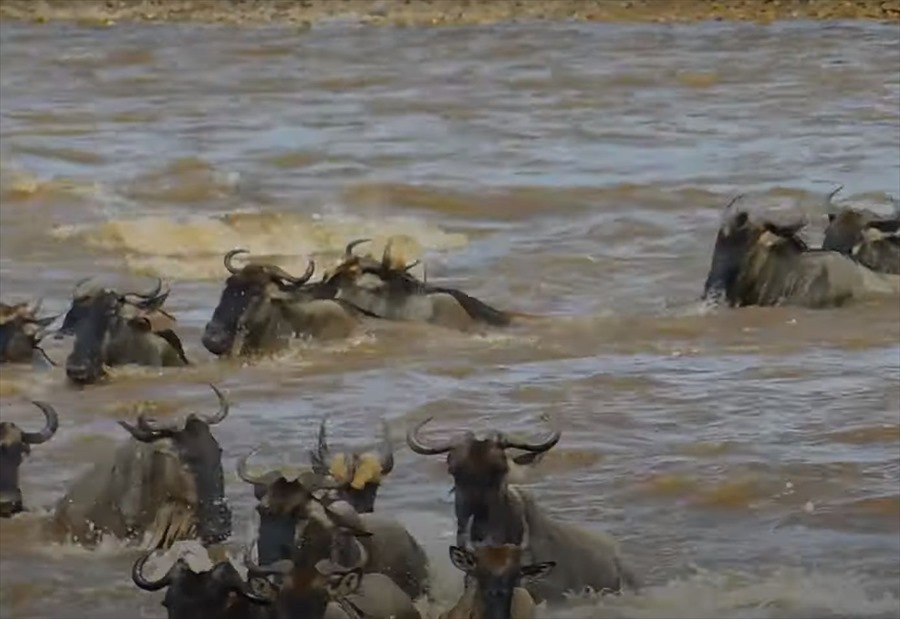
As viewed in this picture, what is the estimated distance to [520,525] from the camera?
6.82 metres

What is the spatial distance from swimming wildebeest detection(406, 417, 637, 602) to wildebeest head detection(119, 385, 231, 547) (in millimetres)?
782

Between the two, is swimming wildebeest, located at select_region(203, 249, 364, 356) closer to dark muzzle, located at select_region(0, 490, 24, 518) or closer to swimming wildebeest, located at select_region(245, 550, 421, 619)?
dark muzzle, located at select_region(0, 490, 24, 518)

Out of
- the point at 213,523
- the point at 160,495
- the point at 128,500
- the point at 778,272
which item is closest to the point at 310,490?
the point at 213,523

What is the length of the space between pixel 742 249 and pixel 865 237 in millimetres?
1000

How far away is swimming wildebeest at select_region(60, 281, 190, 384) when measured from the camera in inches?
410

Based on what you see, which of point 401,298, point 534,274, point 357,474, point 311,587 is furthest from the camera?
point 534,274

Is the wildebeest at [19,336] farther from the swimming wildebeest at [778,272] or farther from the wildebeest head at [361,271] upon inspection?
the swimming wildebeest at [778,272]

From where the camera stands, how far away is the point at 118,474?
25.7ft

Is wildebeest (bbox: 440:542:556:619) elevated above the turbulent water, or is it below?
above

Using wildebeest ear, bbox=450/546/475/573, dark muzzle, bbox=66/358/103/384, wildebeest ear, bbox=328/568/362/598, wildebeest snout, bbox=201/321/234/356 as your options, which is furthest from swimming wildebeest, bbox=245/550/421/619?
wildebeest snout, bbox=201/321/234/356

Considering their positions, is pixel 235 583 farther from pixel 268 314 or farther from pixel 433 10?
pixel 433 10

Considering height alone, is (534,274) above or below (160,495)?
below

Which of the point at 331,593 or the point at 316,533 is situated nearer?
the point at 331,593

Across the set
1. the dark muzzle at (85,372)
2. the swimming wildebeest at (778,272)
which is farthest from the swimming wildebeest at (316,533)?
the swimming wildebeest at (778,272)
